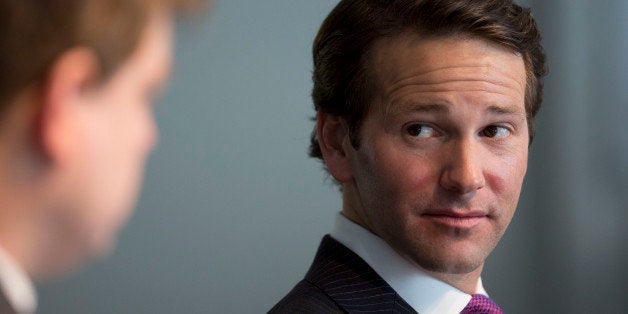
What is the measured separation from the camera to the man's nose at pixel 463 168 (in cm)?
136

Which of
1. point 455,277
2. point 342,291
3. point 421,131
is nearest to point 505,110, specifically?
point 421,131

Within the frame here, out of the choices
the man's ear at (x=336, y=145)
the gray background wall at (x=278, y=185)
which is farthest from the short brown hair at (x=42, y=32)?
the gray background wall at (x=278, y=185)

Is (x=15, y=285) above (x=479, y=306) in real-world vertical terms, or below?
above

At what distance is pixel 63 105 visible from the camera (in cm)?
56

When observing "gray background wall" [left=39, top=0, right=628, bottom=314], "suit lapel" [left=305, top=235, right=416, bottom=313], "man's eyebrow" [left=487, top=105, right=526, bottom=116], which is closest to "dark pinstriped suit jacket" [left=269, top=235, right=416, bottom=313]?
"suit lapel" [left=305, top=235, right=416, bottom=313]

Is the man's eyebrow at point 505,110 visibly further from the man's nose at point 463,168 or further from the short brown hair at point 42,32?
the short brown hair at point 42,32

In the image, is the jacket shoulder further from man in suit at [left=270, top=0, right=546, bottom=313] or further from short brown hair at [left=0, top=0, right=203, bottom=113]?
short brown hair at [left=0, top=0, right=203, bottom=113]

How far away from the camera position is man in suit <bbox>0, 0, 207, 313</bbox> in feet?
1.80

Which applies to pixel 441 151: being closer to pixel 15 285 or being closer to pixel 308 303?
pixel 308 303

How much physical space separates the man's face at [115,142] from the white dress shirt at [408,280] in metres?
0.85

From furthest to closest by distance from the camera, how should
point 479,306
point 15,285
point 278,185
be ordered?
point 278,185, point 479,306, point 15,285

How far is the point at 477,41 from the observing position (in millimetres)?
1450

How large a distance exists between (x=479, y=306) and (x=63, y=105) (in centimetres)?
105

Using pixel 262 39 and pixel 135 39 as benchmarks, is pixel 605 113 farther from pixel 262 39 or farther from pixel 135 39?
pixel 135 39
